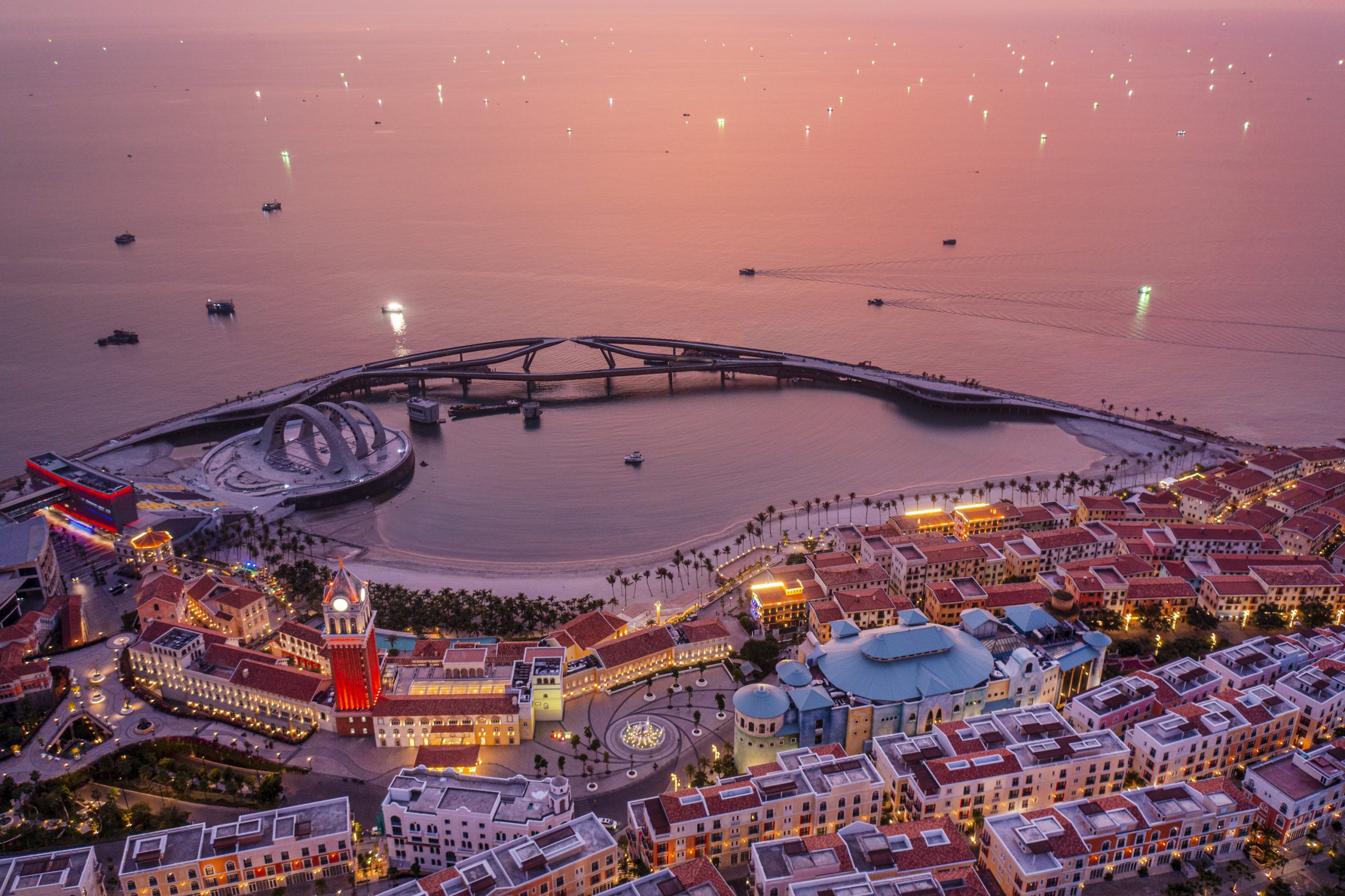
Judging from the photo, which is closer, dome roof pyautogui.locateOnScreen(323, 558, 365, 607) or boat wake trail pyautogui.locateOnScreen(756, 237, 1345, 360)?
dome roof pyautogui.locateOnScreen(323, 558, 365, 607)

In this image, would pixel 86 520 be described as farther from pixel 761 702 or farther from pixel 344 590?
pixel 761 702

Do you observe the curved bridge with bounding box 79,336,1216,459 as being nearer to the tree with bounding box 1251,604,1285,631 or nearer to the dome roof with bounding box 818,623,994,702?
the tree with bounding box 1251,604,1285,631

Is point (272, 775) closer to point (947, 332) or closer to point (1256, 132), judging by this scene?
point (947, 332)

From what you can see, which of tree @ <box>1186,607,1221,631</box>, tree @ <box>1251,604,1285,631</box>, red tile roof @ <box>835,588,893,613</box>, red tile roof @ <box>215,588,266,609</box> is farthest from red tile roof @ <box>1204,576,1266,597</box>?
red tile roof @ <box>215,588,266,609</box>

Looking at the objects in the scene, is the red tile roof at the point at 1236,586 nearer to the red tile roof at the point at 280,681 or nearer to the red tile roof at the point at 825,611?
the red tile roof at the point at 825,611

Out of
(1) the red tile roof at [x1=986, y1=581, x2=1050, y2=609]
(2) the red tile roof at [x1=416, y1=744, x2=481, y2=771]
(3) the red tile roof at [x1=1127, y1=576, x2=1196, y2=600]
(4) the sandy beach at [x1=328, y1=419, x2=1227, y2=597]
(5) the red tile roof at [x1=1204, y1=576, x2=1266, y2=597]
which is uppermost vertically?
(5) the red tile roof at [x1=1204, y1=576, x2=1266, y2=597]

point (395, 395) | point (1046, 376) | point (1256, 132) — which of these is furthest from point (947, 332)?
point (1256, 132)
